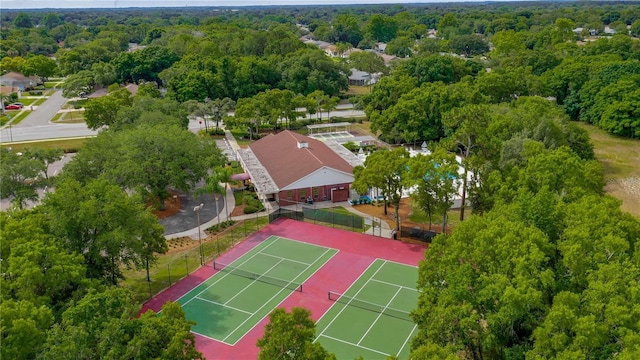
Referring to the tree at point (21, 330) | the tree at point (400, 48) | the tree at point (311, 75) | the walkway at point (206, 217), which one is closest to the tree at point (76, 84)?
the tree at point (311, 75)

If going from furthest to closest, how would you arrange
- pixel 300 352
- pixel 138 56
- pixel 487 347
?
pixel 138 56 < pixel 487 347 < pixel 300 352

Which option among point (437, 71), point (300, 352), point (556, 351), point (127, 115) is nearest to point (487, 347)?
point (556, 351)

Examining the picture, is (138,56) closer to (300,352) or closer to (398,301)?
(398,301)

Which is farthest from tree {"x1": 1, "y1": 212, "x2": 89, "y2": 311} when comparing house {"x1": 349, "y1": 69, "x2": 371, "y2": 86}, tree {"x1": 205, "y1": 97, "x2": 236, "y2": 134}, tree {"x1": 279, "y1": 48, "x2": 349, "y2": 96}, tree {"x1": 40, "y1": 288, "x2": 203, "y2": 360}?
house {"x1": 349, "y1": 69, "x2": 371, "y2": 86}

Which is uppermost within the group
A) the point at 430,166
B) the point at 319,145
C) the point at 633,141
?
the point at 430,166

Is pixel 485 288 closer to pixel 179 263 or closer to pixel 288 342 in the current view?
pixel 288 342

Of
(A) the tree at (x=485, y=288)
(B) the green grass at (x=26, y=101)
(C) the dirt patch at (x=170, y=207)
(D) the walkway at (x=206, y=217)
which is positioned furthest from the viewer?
(B) the green grass at (x=26, y=101)

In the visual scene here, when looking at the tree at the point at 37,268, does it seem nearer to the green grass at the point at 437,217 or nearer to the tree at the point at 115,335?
the tree at the point at 115,335
